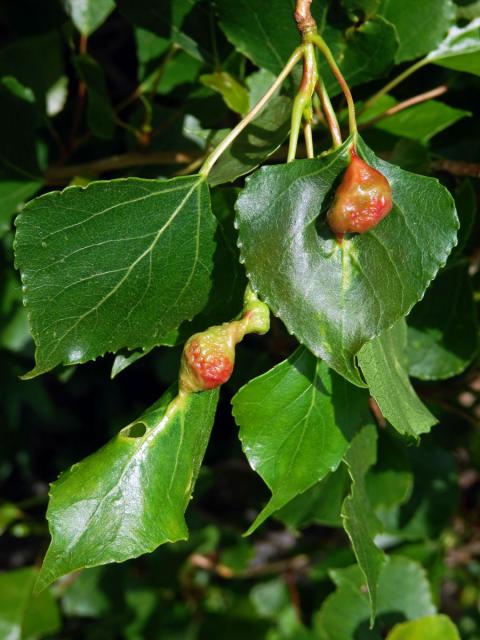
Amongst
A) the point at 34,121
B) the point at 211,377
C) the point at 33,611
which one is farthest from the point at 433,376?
the point at 33,611

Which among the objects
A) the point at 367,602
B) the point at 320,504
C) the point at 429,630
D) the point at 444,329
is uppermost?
the point at 444,329

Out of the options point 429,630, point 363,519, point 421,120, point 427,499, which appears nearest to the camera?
point 363,519

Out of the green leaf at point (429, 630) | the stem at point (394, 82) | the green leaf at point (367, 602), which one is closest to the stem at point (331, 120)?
the stem at point (394, 82)

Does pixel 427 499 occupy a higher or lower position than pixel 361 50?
lower

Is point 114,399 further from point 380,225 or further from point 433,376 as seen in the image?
point 380,225

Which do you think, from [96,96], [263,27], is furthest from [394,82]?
[96,96]

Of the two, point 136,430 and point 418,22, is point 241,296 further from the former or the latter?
point 418,22

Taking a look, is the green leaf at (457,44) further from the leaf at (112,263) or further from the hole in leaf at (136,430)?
the hole in leaf at (136,430)
